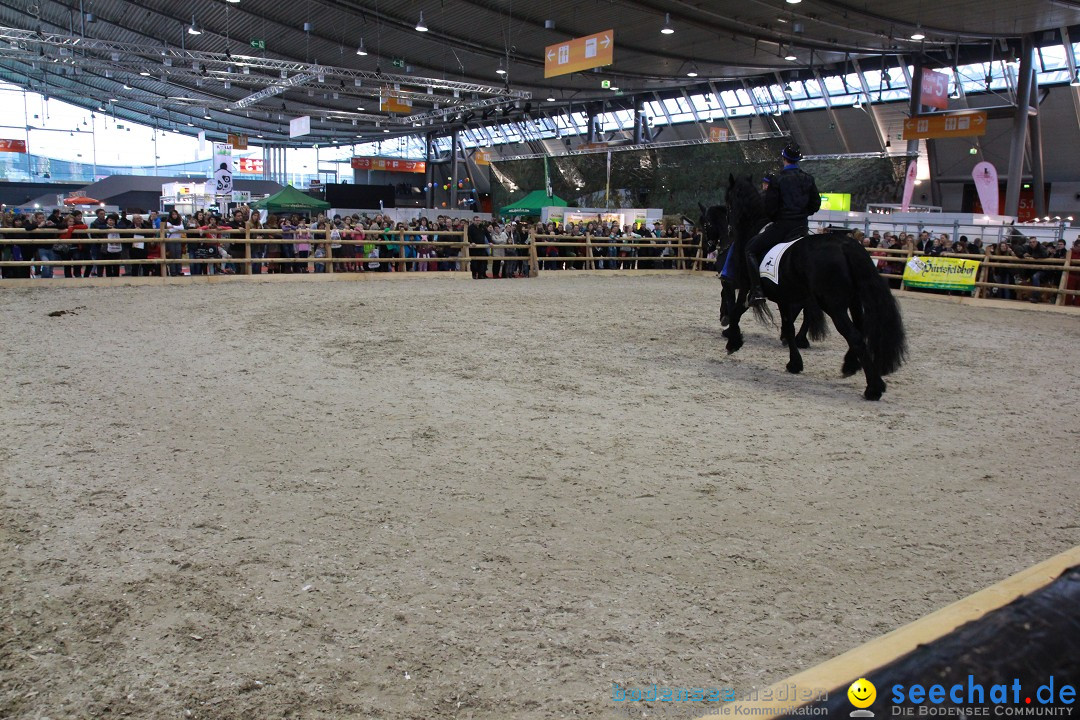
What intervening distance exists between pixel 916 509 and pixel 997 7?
21.5 m

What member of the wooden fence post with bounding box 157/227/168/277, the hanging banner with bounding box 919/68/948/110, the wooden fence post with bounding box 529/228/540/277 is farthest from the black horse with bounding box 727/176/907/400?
the hanging banner with bounding box 919/68/948/110

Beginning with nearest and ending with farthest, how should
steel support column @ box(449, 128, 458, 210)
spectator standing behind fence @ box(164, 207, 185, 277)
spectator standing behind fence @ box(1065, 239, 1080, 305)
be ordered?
spectator standing behind fence @ box(1065, 239, 1080, 305)
spectator standing behind fence @ box(164, 207, 185, 277)
steel support column @ box(449, 128, 458, 210)

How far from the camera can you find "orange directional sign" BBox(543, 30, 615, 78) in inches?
584

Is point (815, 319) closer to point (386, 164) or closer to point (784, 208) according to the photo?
point (784, 208)

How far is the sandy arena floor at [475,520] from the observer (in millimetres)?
2309

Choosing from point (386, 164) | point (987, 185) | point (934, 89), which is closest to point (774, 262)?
point (934, 89)

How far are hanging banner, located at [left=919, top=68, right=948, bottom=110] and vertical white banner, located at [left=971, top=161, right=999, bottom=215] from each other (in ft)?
7.88

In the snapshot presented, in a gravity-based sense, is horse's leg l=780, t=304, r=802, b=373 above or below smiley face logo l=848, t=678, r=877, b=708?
below

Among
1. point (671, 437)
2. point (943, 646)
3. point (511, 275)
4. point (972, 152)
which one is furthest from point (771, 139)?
point (943, 646)

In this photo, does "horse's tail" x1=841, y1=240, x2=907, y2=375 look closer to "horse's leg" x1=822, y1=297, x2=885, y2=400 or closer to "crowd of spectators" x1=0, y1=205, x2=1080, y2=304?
"horse's leg" x1=822, y1=297, x2=885, y2=400

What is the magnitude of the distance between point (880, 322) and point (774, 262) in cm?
120

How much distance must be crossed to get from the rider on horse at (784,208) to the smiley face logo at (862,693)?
657cm

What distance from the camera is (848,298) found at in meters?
6.12

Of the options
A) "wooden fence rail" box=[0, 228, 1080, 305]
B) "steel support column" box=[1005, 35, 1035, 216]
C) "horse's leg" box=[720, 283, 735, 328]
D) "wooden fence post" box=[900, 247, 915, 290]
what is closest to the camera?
"horse's leg" box=[720, 283, 735, 328]
